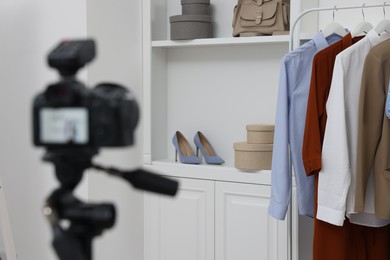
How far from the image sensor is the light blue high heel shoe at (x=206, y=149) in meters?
2.86

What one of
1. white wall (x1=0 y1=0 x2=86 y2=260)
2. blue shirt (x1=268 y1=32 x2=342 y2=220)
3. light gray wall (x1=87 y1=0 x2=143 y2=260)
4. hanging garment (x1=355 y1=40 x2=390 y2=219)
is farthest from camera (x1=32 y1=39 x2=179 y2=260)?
white wall (x1=0 y1=0 x2=86 y2=260)

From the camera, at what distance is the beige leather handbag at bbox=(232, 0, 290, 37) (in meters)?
2.65

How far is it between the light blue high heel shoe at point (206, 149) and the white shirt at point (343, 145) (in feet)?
2.69

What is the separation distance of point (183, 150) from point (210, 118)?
0.23 metres

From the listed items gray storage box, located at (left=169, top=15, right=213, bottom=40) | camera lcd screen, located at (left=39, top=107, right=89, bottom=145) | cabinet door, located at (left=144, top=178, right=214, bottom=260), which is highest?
gray storage box, located at (left=169, top=15, right=213, bottom=40)

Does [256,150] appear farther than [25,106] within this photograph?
No

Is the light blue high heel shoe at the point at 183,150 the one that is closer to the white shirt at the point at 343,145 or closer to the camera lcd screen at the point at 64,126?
the white shirt at the point at 343,145

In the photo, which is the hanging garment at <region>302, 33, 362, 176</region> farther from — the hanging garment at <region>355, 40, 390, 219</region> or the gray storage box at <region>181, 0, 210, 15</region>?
the gray storage box at <region>181, 0, 210, 15</region>

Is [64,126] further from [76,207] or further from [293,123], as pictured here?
[293,123]

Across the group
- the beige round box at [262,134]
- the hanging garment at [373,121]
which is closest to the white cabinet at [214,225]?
the beige round box at [262,134]

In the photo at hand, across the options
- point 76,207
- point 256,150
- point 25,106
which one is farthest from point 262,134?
point 76,207

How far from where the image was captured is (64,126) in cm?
73

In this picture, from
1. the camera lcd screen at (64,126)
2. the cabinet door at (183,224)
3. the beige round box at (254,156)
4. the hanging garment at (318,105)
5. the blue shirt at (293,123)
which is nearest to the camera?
the camera lcd screen at (64,126)

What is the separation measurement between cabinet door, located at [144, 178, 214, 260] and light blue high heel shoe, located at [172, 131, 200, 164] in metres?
0.10
